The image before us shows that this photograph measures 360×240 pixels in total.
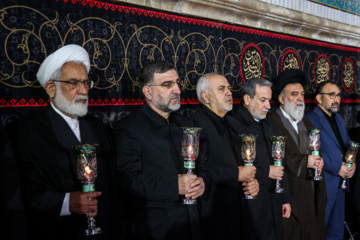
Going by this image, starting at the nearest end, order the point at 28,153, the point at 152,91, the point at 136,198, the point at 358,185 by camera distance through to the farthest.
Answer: the point at 28,153 → the point at 136,198 → the point at 152,91 → the point at 358,185

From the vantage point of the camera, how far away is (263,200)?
368 centimetres

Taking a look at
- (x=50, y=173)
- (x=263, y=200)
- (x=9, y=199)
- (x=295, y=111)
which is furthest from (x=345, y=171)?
(x=9, y=199)

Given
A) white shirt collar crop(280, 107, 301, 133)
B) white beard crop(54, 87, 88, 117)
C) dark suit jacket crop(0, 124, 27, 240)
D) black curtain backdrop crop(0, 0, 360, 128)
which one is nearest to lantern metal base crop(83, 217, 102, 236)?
dark suit jacket crop(0, 124, 27, 240)

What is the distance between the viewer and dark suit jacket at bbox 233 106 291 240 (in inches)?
141

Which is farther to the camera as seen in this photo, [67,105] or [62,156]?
[67,105]

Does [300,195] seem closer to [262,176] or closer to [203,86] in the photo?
[262,176]

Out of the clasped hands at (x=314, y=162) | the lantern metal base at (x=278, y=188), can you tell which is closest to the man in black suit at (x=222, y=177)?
the lantern metal base at (x=278, y=188)

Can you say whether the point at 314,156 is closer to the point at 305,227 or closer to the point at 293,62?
the point at 305,227

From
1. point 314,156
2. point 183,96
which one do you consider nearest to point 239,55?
point 183,96

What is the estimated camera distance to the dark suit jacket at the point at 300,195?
4.14m

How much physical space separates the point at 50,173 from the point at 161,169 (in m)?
0.81

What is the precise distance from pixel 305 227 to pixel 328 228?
874 mm

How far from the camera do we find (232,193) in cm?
347

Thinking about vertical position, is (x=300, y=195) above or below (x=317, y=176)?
below
